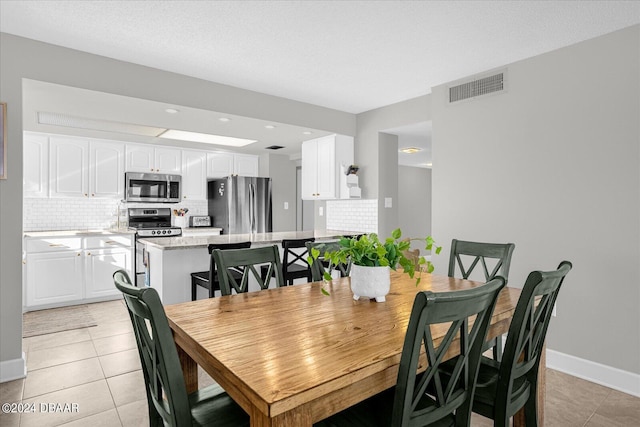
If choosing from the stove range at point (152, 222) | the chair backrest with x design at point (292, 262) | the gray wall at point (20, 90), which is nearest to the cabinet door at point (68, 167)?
the stove range at point (152, 222)

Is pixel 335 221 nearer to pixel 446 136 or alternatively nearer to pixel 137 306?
pixel 446 136

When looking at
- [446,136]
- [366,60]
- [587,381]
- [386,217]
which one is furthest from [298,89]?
[587,381]

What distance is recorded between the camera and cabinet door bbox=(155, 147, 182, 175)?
219 inches

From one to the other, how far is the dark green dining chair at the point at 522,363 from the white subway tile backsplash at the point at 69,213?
5442mm

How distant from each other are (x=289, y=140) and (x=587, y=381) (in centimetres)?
404

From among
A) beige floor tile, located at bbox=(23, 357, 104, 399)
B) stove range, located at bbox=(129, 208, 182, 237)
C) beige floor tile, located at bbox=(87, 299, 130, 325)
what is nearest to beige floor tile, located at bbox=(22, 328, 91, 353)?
beige floor tile, located at bbox=(87, 299, 130, 325)

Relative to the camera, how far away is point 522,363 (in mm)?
1496

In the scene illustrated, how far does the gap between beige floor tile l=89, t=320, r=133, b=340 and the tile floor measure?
7.2 inches

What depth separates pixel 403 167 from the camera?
29.8 ft

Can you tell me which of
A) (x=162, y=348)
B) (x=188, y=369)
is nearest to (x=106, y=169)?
(x=188, y=369)

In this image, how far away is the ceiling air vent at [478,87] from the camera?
320cm

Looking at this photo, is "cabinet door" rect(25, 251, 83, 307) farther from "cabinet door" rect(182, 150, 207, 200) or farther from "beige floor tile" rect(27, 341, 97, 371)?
"cabinet door" rect(182, 150, 207, 200)

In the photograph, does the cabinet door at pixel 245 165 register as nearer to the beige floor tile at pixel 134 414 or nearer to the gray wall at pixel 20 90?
the gray wall at pixel 20 90

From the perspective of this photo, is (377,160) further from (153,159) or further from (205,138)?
(153,159)
